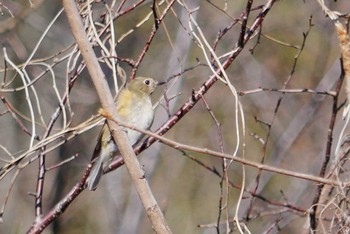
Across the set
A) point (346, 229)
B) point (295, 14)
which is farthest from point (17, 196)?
point (346, 229)

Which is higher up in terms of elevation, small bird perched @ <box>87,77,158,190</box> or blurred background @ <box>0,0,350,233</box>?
blurred background @ <box>0,0,350,233</box>

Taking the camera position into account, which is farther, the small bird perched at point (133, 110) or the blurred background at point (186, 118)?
the blurred background at point (186, 118)

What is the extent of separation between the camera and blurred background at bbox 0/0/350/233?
6875mm

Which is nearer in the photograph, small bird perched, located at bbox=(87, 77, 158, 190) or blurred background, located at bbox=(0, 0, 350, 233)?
small bird perched, located at bbox=(87, 77, 158, 190)

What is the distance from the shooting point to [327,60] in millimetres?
9586

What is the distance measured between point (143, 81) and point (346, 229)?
5.84 feet

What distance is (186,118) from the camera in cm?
963

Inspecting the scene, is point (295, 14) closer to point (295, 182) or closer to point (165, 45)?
point (165, 45)

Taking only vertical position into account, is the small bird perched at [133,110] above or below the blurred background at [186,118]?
below

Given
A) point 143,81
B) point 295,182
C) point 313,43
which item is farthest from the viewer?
point 313,43

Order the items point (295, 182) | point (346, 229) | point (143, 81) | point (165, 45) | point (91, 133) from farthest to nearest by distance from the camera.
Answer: point (165, 45), point (91, 133), point (295, 182), point (143, 81), point (346, 229)

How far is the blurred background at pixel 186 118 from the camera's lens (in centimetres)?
688

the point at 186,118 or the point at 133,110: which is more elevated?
the point at 186,118

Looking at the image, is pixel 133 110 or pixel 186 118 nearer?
pixel 133 110
